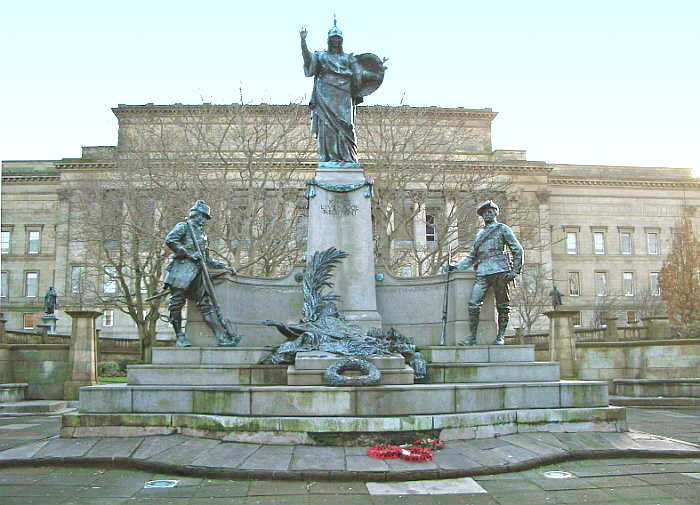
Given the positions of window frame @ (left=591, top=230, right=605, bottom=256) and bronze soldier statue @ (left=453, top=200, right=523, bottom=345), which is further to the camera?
window frame @ (left=591, top=230, right=605, bottom=256)

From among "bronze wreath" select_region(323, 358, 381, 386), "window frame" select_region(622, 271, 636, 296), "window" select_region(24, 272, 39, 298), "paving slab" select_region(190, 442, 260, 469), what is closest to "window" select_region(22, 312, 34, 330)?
"window" select_region(24, 272, 39, 298)

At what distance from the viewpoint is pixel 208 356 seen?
1247 cm

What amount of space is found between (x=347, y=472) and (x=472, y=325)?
227 inches

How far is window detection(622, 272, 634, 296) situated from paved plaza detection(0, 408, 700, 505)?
2885 inches

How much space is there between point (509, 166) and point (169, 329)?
34890 mm

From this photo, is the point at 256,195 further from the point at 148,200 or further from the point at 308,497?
the point at 308,497

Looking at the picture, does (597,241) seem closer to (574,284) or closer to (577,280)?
(577,280)

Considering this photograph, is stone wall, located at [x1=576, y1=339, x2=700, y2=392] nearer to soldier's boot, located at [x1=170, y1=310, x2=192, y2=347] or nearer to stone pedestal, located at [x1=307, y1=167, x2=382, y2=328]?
stone pedestal, located at [x1=307, y1=167, x2=382, y2=328]

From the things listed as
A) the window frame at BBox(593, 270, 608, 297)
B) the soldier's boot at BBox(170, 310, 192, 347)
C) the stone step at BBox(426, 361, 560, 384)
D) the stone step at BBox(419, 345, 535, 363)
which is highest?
the window frame at BBox(593, 270, 608, 297)

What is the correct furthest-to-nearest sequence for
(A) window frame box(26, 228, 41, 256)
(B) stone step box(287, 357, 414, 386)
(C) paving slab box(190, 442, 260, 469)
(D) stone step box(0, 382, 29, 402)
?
(A) window frame box(26, 228, 41, 256)
(D) stone step box(0, 382, 29, 402)
(B) stone step box(287, 357, 414, 386)
(C) paving slab box(190, 442, 260, 469)

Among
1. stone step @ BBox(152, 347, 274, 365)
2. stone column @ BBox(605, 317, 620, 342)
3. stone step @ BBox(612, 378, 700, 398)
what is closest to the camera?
stone step @ BBox(152, 347, 274, 365)

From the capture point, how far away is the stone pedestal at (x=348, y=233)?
1427 centimetres

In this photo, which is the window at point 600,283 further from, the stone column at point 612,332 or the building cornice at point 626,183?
the stone column at point 612,332

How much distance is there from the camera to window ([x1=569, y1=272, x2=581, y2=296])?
78.0 metres
